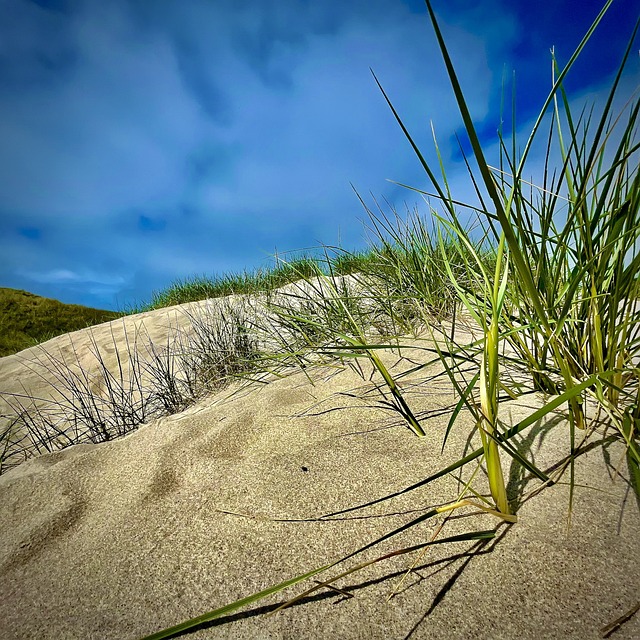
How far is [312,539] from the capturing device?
2.42ft

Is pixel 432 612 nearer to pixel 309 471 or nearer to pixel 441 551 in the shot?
pixel 441 551

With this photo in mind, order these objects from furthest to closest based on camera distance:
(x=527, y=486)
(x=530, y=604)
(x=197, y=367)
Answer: (x=197, y=367) < (x=527, y=486) < (x=530, y=604)

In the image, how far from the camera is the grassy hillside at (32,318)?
265 inches

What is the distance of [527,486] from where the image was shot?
0.75 meters

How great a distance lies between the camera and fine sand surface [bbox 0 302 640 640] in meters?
0.58

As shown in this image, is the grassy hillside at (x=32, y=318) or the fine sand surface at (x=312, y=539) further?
the grassy hillside at (x=32, y=318)

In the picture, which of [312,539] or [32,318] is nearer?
[312,539]

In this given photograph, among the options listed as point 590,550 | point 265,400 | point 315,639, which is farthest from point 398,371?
point 315,639

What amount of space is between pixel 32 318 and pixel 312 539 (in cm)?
834

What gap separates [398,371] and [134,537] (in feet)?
3.28

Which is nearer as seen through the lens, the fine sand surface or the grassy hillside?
the fine sand surface

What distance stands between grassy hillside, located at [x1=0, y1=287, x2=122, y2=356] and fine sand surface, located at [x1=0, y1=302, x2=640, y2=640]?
6950 millimetres

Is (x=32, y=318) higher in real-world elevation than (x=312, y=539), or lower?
higher

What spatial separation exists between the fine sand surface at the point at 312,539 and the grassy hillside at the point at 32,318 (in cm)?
695
